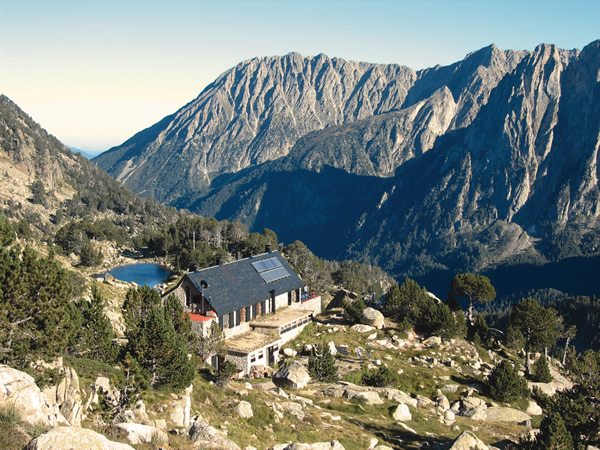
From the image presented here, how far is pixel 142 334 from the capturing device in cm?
3175

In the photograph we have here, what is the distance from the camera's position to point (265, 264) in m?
65.3

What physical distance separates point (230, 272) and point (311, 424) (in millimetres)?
28131

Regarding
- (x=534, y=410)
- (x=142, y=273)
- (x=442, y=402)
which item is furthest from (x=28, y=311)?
(x=142, y=273)

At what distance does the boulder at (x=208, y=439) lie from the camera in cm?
2492

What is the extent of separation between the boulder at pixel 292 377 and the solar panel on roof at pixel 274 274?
1784cm

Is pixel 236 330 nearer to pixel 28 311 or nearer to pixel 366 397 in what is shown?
pixel 366 397

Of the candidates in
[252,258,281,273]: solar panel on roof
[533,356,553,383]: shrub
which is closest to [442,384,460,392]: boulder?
[533,356,553,383]: shrub

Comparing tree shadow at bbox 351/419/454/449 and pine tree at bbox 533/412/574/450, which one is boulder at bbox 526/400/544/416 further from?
pine tree at bbox 533/412/574/450

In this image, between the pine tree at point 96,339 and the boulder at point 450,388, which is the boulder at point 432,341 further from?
the pine tree at point 96,339

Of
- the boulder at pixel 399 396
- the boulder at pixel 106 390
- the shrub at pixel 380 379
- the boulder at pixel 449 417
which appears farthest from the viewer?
the shrub at pixel 380 379

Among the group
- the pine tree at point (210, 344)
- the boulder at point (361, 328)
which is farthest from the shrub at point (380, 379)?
the boulder at point (361, 328)

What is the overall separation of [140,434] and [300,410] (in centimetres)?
1507

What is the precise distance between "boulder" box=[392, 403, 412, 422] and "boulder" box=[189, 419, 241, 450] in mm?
18728

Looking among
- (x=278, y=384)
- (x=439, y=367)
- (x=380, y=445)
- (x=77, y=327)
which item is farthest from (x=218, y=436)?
(x=439, y=367)
